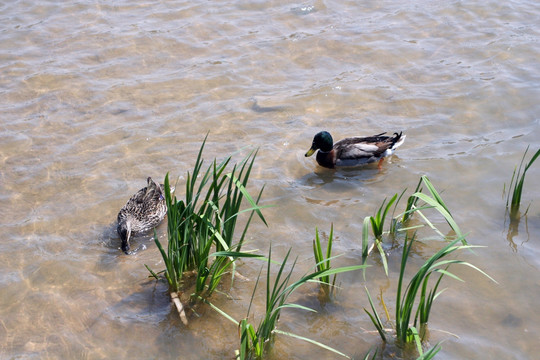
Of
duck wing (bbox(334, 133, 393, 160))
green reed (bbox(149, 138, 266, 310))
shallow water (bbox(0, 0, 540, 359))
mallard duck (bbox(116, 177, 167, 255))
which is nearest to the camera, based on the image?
green reed (bbox(149, 138, 266, 310))

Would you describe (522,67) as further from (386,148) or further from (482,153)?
(386,148)

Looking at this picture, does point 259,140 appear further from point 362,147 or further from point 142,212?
point 142,212

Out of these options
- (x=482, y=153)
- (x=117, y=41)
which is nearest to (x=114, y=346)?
(x=482, y=153)

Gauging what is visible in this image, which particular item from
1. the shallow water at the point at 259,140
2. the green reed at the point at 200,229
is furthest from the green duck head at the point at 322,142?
the green reed at the point at 200,229

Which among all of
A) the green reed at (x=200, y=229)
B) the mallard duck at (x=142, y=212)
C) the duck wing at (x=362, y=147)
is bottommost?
the mallard duck at (x=142, y=212)

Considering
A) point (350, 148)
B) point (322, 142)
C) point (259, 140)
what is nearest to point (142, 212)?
point (259, 140)

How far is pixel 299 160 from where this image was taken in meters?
7.34

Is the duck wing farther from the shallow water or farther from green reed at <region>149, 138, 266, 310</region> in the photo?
green reed at <region>149, 138, 266, 310</region>

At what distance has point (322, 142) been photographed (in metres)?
7.14

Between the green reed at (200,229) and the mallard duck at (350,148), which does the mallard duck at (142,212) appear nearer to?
the green reed at (200,229)

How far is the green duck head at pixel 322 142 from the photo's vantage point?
713 centimetres

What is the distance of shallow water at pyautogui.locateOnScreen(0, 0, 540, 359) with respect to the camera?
191 inches

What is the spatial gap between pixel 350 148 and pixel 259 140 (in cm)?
110

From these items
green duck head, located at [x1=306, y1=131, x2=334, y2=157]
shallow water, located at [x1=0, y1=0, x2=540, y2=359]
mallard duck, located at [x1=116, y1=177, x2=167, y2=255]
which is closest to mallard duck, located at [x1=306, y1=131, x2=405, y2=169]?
green duck head, located at [x1=306, y1=131, x2=334, y2=157]
